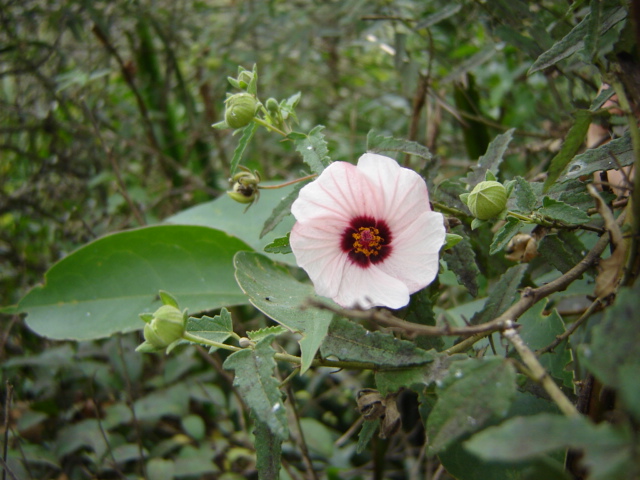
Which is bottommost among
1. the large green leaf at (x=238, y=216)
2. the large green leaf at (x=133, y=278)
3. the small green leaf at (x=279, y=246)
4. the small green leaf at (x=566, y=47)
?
the large green leaf at (x=133, y=278)

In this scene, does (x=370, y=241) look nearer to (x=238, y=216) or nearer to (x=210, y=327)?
(x=210, y=327)

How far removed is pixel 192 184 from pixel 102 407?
0.82 m

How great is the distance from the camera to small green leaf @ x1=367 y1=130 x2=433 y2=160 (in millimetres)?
838

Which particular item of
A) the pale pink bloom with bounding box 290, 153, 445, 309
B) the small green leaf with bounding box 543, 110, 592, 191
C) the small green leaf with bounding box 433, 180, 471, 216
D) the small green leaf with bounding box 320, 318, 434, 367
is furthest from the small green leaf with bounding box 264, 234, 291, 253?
the small green leaf with bounding box 543, 110, 592, 191

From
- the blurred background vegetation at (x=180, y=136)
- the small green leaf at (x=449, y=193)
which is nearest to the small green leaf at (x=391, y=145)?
the small green leaf at (x=449, y=193)

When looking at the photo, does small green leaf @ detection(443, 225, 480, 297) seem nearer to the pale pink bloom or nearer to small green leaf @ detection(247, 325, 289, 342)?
the pale pink bloom

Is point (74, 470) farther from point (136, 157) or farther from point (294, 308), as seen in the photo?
point (136, 157)

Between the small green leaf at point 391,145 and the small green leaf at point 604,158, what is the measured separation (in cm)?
21

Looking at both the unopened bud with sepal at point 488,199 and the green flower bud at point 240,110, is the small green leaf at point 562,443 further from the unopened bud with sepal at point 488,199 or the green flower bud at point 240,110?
the green flower bud at point 240,110

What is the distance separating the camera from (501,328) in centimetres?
58

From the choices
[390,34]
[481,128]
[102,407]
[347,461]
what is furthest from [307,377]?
[390,34]

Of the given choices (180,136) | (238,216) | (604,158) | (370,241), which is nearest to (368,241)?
(370,241)

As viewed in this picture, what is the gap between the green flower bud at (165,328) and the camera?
26.9 inches

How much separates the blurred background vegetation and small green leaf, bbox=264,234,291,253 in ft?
1.52
